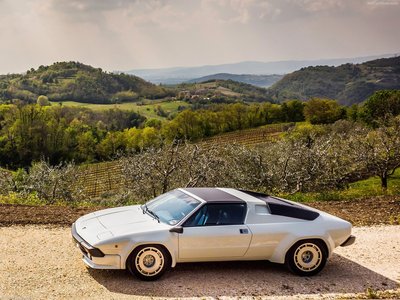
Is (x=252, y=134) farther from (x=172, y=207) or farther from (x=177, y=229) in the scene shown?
(x=177, y=229)

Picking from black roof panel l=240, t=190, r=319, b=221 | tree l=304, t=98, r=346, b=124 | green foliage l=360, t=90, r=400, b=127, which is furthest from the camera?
tree l=304, t=98, r=346, b=124

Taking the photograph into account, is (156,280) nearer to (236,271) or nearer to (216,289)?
(216,289)

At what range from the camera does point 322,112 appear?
89625 millimetres

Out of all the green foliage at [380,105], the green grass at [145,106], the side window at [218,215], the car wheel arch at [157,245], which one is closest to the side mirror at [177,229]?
the side window at [218,215]

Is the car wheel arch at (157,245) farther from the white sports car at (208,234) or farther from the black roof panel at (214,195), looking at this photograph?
the black roof panel at (214,195)

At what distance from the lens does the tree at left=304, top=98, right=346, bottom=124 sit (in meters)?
88.0

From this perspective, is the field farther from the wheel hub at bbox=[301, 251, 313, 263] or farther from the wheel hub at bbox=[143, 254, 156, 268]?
the wheel hub at bbox=[143, 254, 156, 268]

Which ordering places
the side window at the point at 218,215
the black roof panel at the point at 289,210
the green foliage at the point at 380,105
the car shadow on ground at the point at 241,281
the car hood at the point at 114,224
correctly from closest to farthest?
the car shadow on ground at the point at 241,281 → the car hood at the point at 114,224 → the side window at the point at 218,215 → the black roof panel at the point at 289,210 → the green foliage at the point at 380,105

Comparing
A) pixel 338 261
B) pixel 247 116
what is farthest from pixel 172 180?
pixel 247 116

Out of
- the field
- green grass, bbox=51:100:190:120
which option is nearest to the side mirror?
the field

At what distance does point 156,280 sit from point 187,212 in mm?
1322

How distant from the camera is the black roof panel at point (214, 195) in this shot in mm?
8434

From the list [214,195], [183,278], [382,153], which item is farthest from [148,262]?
[382,153]

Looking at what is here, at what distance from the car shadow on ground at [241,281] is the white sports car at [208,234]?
0.28 metres
